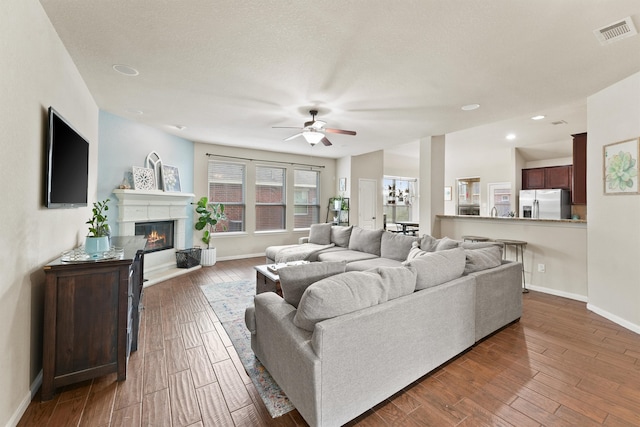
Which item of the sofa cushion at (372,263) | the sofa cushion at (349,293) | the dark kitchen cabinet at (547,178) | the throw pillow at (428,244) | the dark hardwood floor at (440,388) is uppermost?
the dark kitchen cabinet at (547,178)

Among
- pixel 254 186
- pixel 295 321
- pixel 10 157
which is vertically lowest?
pixel 295 321

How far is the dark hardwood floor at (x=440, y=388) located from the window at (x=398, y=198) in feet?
23.0

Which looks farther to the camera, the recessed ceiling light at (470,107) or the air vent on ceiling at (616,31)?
the recessed ceiling light at (470,107)

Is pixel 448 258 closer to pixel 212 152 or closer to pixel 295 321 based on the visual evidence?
pixel 295 321

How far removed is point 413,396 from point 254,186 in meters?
5.78

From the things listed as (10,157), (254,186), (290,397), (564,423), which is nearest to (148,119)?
(254,186)

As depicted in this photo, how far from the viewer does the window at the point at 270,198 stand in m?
7.01

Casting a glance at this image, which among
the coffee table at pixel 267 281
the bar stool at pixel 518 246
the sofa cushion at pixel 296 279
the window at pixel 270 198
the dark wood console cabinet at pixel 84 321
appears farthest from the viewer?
the window at pixel 270 198

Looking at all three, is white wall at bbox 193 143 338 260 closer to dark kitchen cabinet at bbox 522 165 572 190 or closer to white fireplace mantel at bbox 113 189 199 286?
white fireplace mantel at bbox 113 189 199 286

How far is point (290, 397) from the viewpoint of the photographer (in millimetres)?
1678

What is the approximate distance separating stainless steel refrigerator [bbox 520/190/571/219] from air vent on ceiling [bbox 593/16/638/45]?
17.5ft

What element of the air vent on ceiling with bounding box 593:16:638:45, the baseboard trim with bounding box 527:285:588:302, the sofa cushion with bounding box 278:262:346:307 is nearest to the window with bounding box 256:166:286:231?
the sofa cushion with bounding box 278:262:346:307

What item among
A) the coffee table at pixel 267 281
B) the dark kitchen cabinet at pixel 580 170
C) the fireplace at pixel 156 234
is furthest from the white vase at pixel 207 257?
the dark kitchen cabinet at pixel 580 170

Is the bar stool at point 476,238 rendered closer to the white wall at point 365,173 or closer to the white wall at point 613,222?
the white wall at point 613,222
